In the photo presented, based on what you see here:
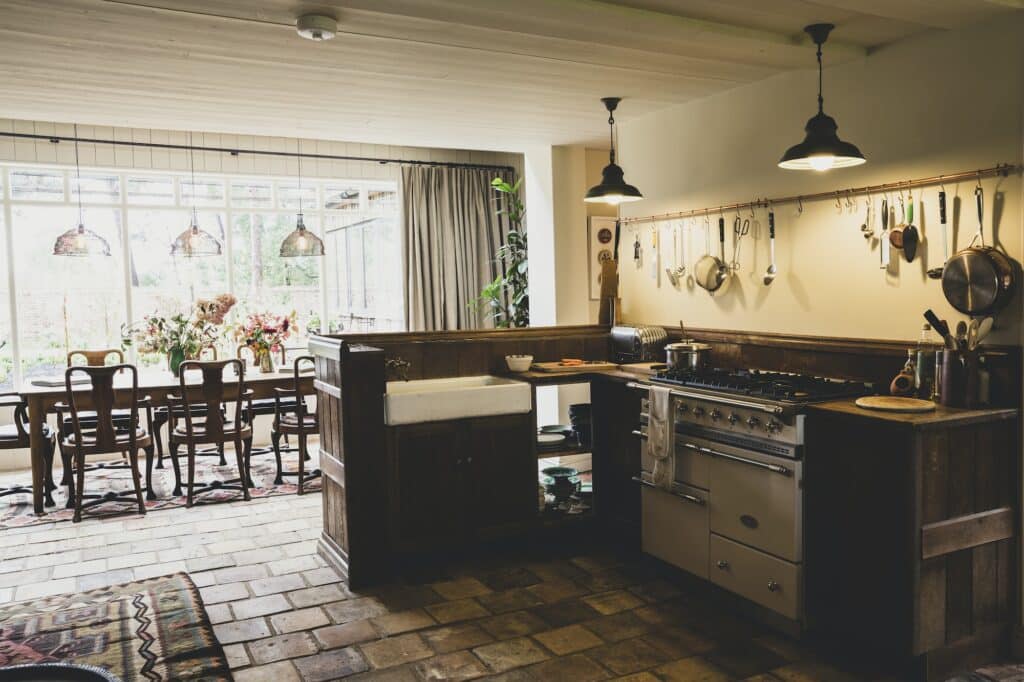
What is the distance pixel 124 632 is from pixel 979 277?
3.79 metres

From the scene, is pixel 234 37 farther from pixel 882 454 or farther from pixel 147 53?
pixel 882 454

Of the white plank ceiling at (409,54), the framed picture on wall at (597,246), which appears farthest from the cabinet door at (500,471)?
the framed picture on wall at (597,246)

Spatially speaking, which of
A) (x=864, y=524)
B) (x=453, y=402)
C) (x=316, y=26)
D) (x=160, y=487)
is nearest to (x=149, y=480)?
(x=160, y=487)

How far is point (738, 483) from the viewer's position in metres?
3.38

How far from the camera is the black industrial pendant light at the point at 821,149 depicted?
10.5 ft

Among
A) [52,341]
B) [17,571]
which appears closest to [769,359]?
[17,571]

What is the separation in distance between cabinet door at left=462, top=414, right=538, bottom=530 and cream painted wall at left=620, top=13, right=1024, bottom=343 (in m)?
1.37

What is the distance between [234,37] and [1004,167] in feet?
10.5

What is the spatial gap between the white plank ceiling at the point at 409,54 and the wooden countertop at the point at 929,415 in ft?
4.95

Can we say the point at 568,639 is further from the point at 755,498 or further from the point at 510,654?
the point at 755,498

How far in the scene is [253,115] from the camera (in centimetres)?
501

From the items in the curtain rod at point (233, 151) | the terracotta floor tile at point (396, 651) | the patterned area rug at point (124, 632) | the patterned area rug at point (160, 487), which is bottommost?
the terracotta floor tile at point (396, 651)

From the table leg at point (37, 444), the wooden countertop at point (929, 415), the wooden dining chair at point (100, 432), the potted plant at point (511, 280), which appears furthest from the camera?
the potted plant at point (511, 280)

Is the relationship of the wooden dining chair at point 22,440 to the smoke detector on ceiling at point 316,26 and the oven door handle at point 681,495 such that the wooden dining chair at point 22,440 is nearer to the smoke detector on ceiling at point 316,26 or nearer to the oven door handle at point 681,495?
the smoke detector on ceiling at point 316,26
